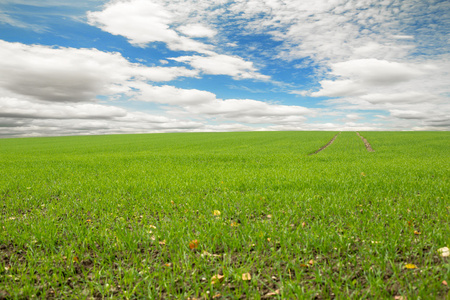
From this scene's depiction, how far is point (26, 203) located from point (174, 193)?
14.1ft

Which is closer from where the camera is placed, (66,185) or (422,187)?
(422,187)

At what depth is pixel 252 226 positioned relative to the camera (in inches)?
188

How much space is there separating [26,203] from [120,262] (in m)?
5.36

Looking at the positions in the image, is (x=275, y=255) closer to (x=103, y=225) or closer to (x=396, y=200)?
(x=103, y=225)

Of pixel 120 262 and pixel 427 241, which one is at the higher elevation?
pixel 427 241

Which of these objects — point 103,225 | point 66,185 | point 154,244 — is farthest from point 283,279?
point 66,185

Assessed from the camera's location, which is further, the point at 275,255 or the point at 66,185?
the point at 66,185

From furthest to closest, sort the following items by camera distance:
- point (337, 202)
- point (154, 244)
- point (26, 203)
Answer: point (26, 203) < point (337, 202) < point (154, 244)

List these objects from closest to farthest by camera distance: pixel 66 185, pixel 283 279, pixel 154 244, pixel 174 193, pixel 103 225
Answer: pixel 283 279
pixel 154 244
pixel 103 225
pixel 174 193
pixel 66 185

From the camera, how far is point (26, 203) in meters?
7.16

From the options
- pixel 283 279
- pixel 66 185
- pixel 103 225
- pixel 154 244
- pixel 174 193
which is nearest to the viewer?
pixel 283 279

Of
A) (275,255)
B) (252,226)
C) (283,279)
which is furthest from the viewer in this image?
(252,226)

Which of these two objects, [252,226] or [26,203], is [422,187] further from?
[26,203]

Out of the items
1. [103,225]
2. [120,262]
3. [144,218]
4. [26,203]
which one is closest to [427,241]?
[120,262]
